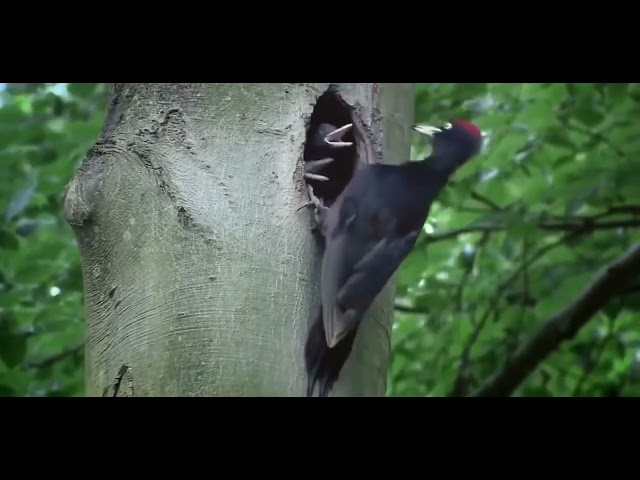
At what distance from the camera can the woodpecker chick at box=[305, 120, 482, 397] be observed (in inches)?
36.4

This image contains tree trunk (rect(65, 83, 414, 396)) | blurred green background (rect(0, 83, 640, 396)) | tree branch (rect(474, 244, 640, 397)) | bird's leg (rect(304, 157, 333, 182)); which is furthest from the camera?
tree branch (rect(474, 244, 640, 397))

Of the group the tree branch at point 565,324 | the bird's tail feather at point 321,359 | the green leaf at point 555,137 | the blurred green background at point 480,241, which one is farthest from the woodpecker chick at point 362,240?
the tree branch at point 565,324

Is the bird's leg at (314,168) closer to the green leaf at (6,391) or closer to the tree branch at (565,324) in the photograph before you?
the green leaf at (6,391)

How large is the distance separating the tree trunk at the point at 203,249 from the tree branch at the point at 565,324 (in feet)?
2.15

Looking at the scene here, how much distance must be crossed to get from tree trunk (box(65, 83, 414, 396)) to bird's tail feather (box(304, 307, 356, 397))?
0.01 meters

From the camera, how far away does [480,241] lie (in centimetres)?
176

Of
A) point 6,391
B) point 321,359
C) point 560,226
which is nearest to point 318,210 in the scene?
point 321,359

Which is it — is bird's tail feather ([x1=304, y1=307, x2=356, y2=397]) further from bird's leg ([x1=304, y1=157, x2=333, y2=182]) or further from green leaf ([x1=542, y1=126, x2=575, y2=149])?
green leaf ([x1=542, y1=126, x2=575, y2=149])

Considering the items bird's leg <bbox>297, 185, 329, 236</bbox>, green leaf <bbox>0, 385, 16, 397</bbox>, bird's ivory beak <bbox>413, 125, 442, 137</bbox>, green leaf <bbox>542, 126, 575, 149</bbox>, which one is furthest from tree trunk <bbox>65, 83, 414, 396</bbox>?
green leaf <bbox>542, 126, 575, 149</bbox>

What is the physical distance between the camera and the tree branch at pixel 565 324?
1570 mm

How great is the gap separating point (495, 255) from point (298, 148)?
0.97 metres

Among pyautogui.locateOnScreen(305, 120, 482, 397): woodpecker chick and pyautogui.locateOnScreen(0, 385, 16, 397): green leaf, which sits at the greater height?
pyautogui.locateOnScreen(305, 120, 482, 397): woodpecker chick
